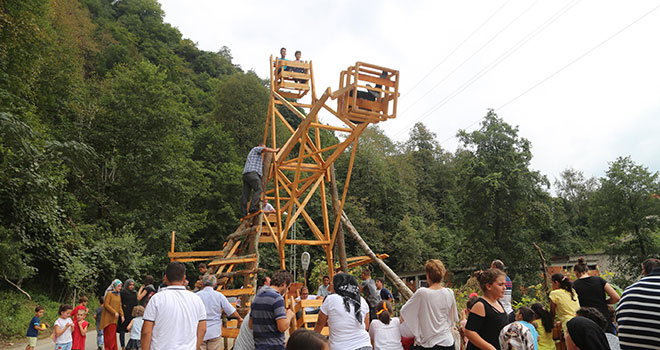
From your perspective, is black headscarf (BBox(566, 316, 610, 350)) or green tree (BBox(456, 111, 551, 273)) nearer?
black headscarf (BBox(566, 316, 610, 350))

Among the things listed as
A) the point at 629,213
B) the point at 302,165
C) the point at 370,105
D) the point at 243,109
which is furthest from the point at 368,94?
the point at 629,213

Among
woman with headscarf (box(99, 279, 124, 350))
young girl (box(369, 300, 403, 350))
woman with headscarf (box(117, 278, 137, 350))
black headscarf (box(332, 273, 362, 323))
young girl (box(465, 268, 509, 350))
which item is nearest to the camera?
young girl (box(465, 268, 509, 350))

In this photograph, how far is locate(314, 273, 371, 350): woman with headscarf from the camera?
4070 mm

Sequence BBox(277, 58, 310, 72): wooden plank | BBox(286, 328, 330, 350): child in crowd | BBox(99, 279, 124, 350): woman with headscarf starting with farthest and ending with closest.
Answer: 1. BBox(277, 58, 310, 72): wooden plank
2. BBox(99, 279, 124, 350): woman with headscarf
3. BBox(286, 328, 330, 350): child in crowd

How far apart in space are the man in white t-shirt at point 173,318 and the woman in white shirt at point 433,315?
1.97 meters

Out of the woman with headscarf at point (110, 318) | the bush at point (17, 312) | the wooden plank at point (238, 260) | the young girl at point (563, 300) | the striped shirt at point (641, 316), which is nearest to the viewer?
the striped shirt at point (641, 316)

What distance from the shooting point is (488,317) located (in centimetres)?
354

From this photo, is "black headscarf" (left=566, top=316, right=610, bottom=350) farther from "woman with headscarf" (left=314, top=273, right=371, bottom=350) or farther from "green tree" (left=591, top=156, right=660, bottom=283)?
"green tree" (left=591, top=156, right=660, bottom=283)

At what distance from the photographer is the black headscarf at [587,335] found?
122 inches

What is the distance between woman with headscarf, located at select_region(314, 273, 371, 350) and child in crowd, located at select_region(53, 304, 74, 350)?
5017 millimetres

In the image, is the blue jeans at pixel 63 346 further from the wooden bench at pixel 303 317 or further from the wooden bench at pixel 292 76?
the wooden bench at pixel 292 76

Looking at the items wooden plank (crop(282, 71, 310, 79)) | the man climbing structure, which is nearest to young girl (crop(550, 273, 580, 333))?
the man climbing structure

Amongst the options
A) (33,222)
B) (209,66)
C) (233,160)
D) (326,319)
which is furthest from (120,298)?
(209,66)

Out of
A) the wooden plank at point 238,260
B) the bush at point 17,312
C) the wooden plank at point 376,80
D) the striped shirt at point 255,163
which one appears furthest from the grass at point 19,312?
the wooden plank at point 376,80
